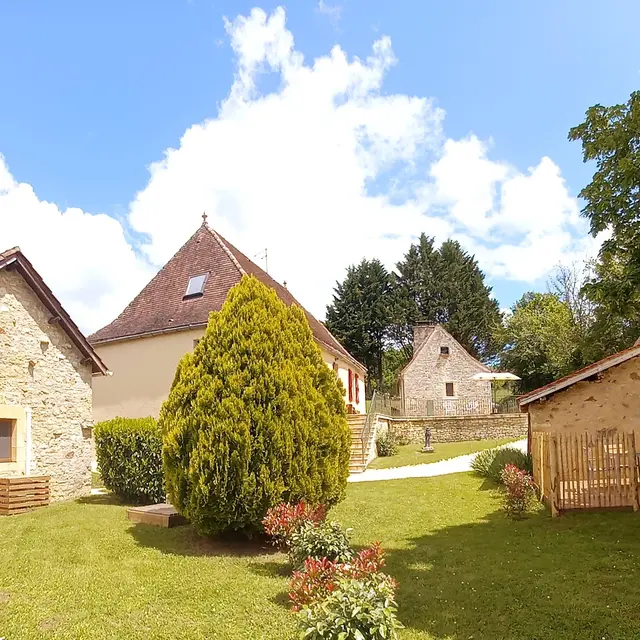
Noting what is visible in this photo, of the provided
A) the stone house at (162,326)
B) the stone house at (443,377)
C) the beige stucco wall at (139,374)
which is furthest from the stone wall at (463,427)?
the beige stucco wall at (139,374)

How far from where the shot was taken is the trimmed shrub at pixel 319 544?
6.11m

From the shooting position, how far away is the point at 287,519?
6730 millimetres

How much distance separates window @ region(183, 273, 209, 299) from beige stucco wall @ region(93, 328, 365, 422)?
169cm

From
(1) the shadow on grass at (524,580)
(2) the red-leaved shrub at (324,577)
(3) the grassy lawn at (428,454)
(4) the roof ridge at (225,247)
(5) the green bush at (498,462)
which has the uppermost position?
(4) the roof ridge at (225,247)

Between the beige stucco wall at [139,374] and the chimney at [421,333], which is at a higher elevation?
the chimney at [421,333]

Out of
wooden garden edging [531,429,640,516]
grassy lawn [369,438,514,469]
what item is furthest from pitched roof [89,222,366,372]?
wooden garden edging [531,429,640,516]

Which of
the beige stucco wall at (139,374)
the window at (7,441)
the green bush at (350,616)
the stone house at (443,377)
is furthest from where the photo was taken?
the stone house at (443,377)

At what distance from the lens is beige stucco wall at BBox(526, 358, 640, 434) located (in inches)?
442

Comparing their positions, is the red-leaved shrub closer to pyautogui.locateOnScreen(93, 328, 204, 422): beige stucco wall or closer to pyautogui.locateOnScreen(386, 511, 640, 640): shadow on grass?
pyautogui.locateOnScreen(386, 511, 640, 640): shadow on grass

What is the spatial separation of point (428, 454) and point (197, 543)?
14.4 meters

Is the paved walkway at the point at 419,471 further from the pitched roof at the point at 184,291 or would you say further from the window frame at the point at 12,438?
the window frame at the point at 12,438

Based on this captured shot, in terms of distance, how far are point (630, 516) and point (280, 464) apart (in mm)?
6225

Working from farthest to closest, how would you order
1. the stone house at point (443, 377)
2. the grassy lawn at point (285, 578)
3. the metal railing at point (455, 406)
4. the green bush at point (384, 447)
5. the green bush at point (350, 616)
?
the stone house at point (443, 377), the metal railing at point (455, 406), the green bush at point (384, 447), the grassy lawn at point (285, 578), the green bush at point (350, 616)

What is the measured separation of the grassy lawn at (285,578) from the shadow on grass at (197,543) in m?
0.03
